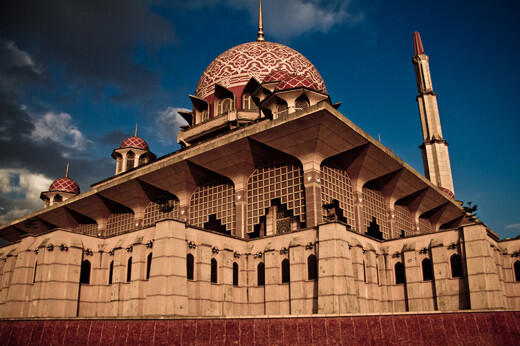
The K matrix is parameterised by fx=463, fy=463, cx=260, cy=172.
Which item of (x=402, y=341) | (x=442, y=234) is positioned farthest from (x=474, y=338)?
(x=442, y=234)

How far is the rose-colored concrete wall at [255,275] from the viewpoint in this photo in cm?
2448

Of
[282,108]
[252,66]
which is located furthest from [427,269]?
[252,66]

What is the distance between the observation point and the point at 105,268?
30422 mm

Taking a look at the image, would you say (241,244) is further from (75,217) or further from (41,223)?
(41,223)

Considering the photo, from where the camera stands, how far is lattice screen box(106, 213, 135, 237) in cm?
3894

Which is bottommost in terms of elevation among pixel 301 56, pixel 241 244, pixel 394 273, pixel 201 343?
pixel 201 343

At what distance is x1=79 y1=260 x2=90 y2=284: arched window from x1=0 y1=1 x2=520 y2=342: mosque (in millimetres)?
64

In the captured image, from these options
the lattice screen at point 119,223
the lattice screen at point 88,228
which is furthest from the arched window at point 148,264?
the lattice screen at point 88,228

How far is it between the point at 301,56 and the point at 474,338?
33.9 m

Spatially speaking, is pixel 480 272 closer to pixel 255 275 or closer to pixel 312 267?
pixel 312 267

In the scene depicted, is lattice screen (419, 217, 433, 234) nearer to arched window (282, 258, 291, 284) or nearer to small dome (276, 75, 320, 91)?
small dome (276, 75, 320, 91)

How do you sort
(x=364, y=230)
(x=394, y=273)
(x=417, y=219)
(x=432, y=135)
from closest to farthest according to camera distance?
(x=394, y=273), (x=364, y=230), (x=417, y=219), (x=432, y=135)

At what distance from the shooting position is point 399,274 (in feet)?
94.5

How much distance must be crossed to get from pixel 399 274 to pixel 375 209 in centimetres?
659
